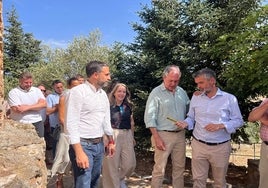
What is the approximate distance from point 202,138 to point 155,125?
639mm

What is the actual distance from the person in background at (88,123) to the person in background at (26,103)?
1935 mm

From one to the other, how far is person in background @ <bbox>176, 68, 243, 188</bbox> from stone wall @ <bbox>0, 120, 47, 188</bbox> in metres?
1.98

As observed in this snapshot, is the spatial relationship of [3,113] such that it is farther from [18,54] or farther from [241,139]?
[18,54]

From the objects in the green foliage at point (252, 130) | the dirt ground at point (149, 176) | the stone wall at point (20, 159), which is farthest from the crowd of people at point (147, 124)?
the green foliage at point (252, 130)

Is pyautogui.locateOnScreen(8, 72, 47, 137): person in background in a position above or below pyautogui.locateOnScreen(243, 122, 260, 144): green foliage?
above

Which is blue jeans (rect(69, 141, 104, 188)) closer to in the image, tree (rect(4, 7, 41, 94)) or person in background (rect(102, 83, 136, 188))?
person in background (rect(102, 83, 136, 188))

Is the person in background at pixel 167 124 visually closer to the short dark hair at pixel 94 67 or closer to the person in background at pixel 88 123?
the person in background at pixel 88 123

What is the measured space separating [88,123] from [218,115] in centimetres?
171

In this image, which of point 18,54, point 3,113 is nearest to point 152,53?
point 3,113

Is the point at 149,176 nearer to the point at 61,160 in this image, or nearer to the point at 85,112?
the point at 61,160

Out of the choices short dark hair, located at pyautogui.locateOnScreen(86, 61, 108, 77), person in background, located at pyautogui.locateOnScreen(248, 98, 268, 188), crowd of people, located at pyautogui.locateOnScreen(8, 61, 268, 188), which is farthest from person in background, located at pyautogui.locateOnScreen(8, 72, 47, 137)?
person in background, located at pyautogui.locateOnScreen(248, 98, 268, 188)

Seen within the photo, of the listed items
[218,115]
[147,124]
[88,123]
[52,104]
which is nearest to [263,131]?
[218,115]

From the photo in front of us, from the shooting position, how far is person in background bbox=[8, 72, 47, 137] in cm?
507

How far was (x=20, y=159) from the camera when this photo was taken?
2516mm
